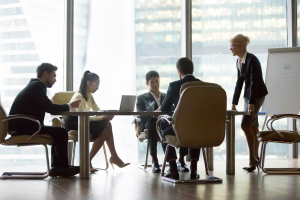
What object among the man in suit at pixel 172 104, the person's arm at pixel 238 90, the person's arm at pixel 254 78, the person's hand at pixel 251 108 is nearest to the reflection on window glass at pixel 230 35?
the person's arm at pixel 238 90

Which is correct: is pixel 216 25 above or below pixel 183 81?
above

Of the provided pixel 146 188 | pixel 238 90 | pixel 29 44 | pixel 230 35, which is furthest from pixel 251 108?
pixel 29 44

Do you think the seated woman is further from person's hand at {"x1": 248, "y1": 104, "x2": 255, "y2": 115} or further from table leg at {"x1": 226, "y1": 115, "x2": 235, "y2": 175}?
person's hand at {"x1": 248, "y1": 104, "x2": 255, "y2": 115}

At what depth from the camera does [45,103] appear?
4.06 m

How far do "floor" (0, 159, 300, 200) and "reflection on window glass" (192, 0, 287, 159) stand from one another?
84.1 inches

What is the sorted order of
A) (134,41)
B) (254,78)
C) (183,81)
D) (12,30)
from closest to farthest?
(183,81), (254,78), (12,30), (134,41)

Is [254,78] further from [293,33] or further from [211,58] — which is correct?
[293,33]

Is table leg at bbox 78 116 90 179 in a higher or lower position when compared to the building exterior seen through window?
lower

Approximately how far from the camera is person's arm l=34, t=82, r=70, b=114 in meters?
4.01

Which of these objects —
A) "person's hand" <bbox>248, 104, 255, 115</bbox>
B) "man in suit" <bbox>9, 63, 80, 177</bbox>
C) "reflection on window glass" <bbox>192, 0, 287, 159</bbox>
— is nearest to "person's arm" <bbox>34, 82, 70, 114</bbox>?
"man in suit" <bbox>9, 63, 80, 177</bbox>

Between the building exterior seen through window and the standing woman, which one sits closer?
the standing woman

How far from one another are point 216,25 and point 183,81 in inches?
107

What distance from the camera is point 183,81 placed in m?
A: 3.90

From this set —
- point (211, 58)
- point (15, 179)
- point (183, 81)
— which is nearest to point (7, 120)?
point (15, 179)
